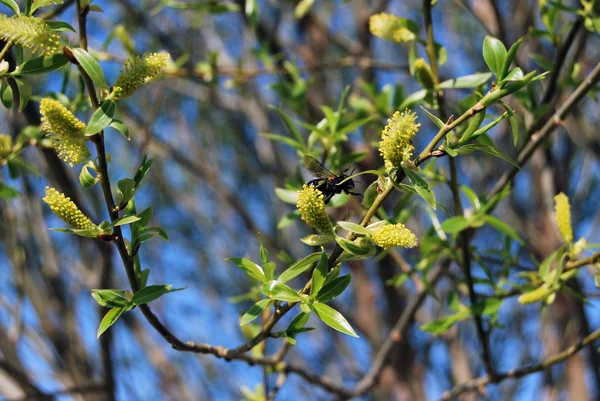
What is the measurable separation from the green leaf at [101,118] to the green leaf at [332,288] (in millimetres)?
427

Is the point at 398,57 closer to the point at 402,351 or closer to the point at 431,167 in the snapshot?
the point at 402,351

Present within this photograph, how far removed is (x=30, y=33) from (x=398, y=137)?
545mm

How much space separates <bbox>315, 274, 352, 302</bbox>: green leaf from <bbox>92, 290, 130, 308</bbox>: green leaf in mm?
328

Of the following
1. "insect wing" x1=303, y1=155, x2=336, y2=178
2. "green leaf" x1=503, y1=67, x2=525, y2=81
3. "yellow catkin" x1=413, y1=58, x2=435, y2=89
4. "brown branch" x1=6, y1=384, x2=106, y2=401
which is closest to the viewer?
"green leaf" x1=503, y1=67, x2=525, y2=81

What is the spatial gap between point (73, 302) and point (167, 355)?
50.0 inches

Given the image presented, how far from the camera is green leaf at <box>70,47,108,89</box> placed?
878 mm

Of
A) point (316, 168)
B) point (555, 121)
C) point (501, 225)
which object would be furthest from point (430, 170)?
point (316, 168)

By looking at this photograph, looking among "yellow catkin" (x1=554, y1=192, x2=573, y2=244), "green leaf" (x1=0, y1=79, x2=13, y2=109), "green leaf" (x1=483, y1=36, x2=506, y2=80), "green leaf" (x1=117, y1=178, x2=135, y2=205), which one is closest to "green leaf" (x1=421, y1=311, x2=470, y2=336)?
"yellow catkin" (x1=554, y1=192, x2=573, y2=244)

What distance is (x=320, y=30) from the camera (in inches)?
135

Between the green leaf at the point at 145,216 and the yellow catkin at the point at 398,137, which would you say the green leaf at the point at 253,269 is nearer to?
the green leaf at the point at 145,216

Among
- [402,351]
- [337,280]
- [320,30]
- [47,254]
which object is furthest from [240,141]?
[337,280]

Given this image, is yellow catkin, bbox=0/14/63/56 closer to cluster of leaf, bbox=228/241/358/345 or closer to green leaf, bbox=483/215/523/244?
cluster of leaf, bbox=228/241/358/345

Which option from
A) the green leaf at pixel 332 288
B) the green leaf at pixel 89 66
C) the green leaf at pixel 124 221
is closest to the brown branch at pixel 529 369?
the green leaf at pixel 332 288

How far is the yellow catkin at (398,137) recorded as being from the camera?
2.71ft
